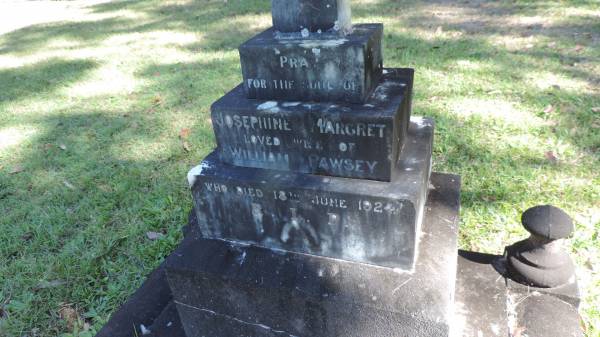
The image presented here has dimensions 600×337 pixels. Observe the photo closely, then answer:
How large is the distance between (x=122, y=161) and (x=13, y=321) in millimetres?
1859

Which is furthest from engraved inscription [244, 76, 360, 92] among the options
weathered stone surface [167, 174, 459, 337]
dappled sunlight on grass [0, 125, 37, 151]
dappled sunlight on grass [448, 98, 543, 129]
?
dappled sunlight on grass [0, 125, 37, 151]

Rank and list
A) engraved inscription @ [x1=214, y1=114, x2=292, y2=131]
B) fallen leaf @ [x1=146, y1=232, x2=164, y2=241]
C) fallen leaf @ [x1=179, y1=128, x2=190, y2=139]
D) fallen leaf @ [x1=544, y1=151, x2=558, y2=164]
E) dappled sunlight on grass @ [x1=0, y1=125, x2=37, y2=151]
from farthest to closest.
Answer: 1. dappled sunlight on grass @ [x1=0, y1=125, x2=37, y2=151]
2. fallen leaf @ [x1=179, y1=128, x2=190, y2=139]
3. fallen leaf @ [x1=544, y1=151, x2=558, y2=164]
4. fallen leaf @ [x1=146, y1=232, x2=164, y2=241]
5. engraved inscription @ [x1=214, y1=114, x2=292, y2=131]

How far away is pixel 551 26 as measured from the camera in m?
6.41

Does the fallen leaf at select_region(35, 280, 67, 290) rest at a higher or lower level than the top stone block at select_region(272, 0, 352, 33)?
lower

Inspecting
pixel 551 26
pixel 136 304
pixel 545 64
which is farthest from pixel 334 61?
pixel 551 26

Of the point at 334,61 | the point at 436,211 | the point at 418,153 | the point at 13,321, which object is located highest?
the point at 334,61

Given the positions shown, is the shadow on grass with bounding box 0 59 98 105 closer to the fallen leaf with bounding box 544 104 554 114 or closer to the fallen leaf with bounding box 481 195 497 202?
the fallen leaf with bounding box 481 195 497 202

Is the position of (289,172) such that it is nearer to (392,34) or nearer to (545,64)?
(545,64)

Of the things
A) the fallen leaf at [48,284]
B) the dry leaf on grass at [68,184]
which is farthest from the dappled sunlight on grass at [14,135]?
the fallen leaf at [48,284]

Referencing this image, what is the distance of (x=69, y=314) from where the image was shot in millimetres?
2623

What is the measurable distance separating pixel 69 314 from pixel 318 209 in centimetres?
179

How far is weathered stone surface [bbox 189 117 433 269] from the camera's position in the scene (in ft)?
5.90

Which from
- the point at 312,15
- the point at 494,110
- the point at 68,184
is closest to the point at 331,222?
the point at 312,15

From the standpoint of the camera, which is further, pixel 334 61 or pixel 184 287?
pixel 184 287
